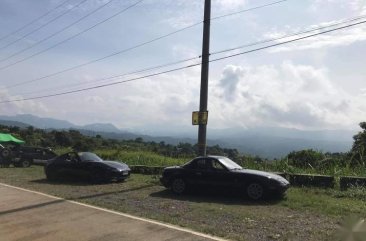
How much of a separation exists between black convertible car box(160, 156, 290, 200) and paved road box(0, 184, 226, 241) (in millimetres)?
3352

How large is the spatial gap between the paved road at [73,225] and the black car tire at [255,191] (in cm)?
382

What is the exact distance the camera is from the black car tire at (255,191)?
499 inches

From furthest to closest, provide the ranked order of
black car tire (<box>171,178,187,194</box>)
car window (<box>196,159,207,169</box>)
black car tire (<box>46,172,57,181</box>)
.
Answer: black car tire (<box>46,172,57,181</box>) → black car tire (<box>171,178,187,194</box>) → car window (<box>196,159,207,169</box>)

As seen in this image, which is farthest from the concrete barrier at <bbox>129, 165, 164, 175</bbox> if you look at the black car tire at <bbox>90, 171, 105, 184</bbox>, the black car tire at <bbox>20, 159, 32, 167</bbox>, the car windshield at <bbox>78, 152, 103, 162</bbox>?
the black car tire at <bbox>20, 159, 32, 167</bbox>

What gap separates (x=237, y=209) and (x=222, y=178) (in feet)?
7.67

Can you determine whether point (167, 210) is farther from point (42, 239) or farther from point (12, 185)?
point (12, 185)

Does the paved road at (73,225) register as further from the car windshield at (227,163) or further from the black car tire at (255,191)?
the car windshield at (227,163)

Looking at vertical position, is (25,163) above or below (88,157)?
below

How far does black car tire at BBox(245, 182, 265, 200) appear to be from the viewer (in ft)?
41.6

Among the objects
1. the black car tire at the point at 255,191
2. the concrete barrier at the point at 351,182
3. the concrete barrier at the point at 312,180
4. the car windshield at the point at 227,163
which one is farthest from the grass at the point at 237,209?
the car windshield at the point at 227,163

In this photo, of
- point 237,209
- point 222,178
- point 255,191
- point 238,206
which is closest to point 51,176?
point 222,178

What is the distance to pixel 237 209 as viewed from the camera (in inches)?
447

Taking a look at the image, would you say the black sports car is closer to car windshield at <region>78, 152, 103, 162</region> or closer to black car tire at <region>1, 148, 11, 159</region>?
car windshield at <region>78, 152, 103, 162</region>

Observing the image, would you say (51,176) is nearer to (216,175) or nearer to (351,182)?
(216,175)
